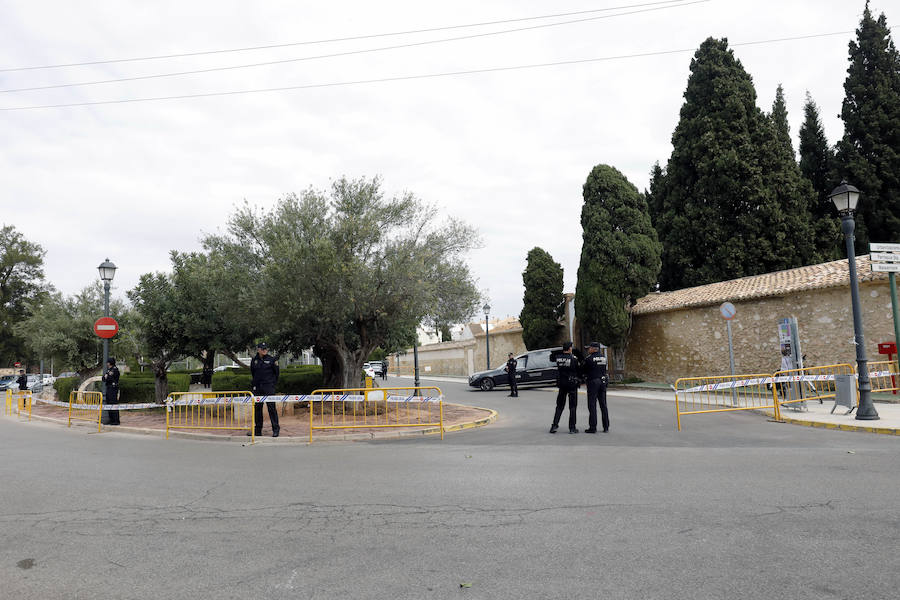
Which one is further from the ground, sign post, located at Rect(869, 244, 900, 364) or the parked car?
sign post, located at Rect(869, 244, 900, 364)

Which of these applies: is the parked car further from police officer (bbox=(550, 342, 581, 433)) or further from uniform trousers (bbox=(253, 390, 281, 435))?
uniform trousers (bbox=(253, 390, 281, 435))

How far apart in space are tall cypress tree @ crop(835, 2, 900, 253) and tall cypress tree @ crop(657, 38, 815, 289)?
3078mm

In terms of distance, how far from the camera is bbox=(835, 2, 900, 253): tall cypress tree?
29.2m

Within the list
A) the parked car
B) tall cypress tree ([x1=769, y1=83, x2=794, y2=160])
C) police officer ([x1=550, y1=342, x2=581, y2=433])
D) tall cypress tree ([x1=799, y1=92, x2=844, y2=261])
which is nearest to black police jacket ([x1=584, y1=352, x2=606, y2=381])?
police officer ([x1=550, y1=342, x2=581, y2=433])

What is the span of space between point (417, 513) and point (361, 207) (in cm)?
1047

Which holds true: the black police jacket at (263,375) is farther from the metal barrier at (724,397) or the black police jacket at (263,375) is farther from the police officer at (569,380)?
the metal barrier at (724,397)

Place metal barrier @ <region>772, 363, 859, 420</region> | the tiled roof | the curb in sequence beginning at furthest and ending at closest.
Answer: the tiled roof < metal barrier @ <region>772, 363, 859, 420</region> < the curb

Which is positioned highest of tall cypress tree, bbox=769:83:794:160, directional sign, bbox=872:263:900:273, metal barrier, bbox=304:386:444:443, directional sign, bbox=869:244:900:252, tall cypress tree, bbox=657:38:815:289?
tall cypress tree, bbox=769:83:794:160

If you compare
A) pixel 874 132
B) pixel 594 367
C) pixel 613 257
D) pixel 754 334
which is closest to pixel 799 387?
pixel 754 334

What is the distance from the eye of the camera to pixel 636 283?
25.3 m

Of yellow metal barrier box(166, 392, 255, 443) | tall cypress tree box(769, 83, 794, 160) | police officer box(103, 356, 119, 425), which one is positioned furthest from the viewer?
tall cypress tree box(769, 83, 794, 160)

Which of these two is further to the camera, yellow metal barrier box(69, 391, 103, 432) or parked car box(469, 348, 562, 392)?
parked car box(469, 348, 562, 392)

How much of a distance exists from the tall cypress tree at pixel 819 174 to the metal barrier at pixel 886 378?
14888mm

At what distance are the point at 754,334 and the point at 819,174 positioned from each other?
20.1 metres
